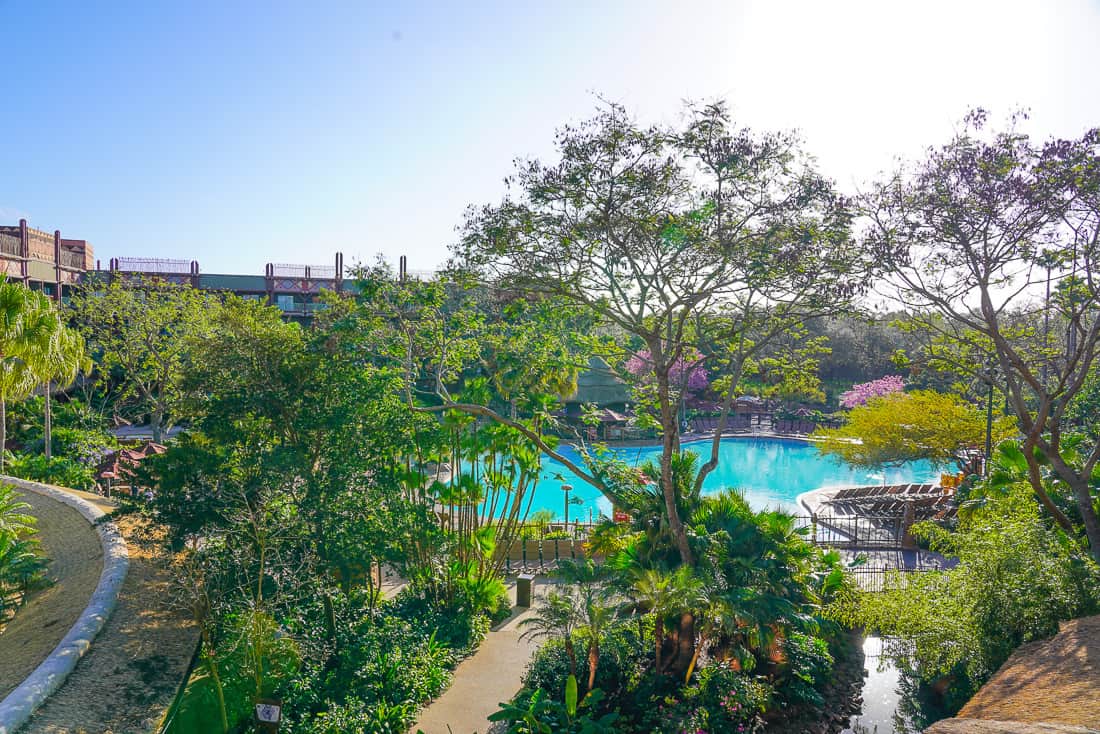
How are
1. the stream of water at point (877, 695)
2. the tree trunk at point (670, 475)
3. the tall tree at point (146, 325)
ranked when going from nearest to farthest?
the stream of water at point (877, 695) < the tree trunk at point (670, 475) < the tall tree at point (146, 325)

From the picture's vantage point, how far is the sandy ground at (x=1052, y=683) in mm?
6125

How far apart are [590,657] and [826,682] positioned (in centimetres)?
366

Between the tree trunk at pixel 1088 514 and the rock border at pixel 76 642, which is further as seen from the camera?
the tree trunk at pixel 1088 514

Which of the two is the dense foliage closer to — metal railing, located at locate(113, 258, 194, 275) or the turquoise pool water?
the turquoise pool water

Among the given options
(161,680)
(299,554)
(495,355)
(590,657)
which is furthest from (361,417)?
(590,657)

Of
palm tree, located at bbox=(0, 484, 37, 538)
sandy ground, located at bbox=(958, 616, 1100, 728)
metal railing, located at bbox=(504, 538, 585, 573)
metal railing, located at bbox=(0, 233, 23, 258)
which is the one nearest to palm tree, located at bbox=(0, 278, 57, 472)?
palm tree, located at bbox=(0, 484, 37, 538)

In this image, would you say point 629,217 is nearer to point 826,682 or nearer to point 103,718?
point 826,682

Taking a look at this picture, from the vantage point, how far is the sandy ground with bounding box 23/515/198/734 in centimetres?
659

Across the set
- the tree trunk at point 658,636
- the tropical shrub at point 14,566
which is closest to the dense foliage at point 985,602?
the tree trunk at point 658,636

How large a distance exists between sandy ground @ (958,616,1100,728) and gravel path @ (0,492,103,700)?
10.3 m

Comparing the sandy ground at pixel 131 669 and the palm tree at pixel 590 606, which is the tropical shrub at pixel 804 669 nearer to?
the palm tree at pixel 590 606

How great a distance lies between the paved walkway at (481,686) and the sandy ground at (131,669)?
2.95 m

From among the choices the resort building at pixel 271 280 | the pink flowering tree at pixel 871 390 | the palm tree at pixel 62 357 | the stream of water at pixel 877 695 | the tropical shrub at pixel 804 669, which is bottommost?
the stream of water at pixel 877 695

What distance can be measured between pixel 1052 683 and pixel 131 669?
9.95 meters
